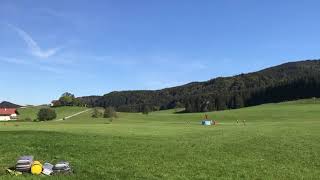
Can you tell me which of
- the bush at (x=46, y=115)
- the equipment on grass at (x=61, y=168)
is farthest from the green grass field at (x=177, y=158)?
the bush at (x=46, y=115)

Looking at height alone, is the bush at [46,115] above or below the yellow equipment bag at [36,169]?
above

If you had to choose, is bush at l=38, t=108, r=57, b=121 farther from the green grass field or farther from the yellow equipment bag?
the yellow equipment bag

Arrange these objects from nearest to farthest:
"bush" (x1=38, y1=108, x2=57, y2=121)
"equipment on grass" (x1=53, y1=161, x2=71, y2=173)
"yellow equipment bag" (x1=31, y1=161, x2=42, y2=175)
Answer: "yellow equipment bag" (x1=31, y1=161, x2=42, y2=175)
"equipment on grass" (x1=53, y1=161, x2=71, y2=173)
"bush" (x1=38, y1=108, x2=57, y2=121)

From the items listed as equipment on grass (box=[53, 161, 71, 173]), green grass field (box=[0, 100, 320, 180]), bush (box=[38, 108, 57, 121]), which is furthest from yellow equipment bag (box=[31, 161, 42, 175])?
bush (box=[38, 108, 57, 121])

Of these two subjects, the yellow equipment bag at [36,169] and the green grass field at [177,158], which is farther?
the green grass field at [177,158]

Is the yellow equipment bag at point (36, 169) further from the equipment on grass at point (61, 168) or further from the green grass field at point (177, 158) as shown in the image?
the equipment on grass at point (61, 168)

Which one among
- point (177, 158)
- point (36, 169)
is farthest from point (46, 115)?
point (36, 169)

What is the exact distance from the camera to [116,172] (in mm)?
23578

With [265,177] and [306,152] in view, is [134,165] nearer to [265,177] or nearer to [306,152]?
[265,177]

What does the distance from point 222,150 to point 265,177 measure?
32.6 feet

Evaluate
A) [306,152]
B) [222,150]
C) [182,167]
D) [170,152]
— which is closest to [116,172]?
[182,167]

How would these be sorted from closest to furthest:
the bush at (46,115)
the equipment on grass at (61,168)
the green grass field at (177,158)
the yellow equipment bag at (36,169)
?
the yellow equipment bag at (36,169), the equipment on grass at (61,168), the green grass field at (177,158), the bush at (46,115)

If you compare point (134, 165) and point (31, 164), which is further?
point (134, 165)

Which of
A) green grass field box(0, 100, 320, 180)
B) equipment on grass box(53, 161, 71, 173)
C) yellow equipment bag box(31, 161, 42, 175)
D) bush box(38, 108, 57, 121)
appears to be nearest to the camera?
yellow equipment bag box(31, 161, 42, 175)
